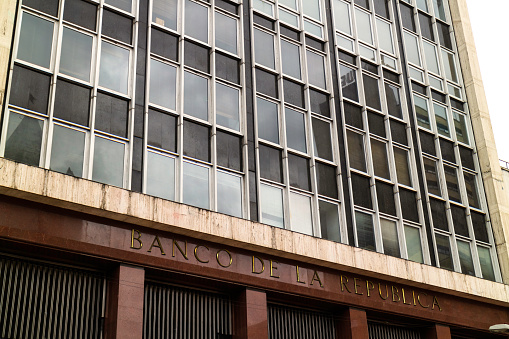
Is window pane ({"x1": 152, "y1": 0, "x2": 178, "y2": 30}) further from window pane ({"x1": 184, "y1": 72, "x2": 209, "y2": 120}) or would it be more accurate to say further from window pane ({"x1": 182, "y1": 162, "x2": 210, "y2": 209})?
window pane ({"x1": 182, "y1": 162, "x2": 210, "y2": 209})

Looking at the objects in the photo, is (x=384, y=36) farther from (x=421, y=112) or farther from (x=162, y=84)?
(x=162, y=84)

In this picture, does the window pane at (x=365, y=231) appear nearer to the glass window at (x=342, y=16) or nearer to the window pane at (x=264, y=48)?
the window pane at (x=264, y=48)

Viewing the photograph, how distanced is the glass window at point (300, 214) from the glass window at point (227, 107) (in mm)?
3156

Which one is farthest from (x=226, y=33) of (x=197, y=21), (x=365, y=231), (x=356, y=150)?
(x=365, y=231)

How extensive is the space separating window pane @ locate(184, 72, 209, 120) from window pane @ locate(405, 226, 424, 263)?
9346 mm

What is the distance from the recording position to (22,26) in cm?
1942

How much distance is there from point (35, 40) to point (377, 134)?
1373 centimetres

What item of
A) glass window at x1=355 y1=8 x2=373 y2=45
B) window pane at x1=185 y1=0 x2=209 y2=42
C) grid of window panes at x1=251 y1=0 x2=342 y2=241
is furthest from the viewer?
glass window at x1=355 y1=8 x2=373 y2=45

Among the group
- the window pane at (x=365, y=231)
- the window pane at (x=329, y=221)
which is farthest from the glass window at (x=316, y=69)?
the window pane at (x=365, y=231)

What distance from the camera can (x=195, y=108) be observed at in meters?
22.1

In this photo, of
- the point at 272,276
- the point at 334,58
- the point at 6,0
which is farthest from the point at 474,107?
the point at 6,0

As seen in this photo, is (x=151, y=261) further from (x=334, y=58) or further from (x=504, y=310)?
(x=504, y=310)

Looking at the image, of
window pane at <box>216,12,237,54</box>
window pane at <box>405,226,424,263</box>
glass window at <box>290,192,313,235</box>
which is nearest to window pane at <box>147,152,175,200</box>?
glass window at <box>290,192,313,235</box>

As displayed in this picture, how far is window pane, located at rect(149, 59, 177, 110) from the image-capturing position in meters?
21.4
